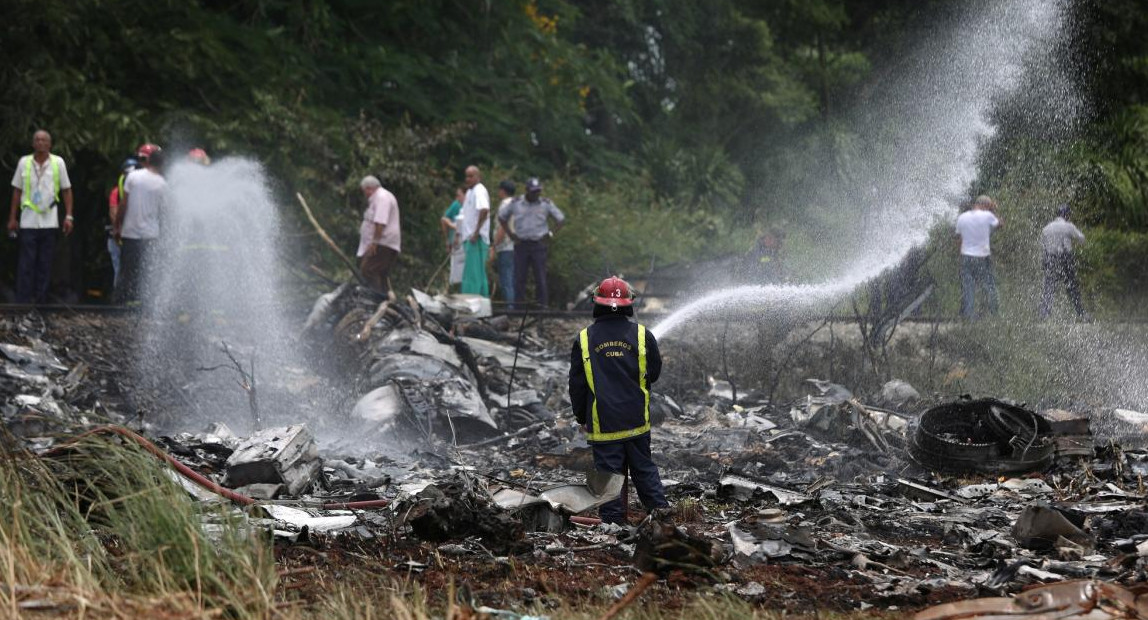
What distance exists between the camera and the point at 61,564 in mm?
5785

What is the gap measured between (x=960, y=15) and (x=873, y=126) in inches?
171

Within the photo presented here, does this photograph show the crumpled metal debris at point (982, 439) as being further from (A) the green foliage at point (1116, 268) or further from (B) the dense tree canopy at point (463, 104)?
(B) the dense tree canopy at point (463, 104)

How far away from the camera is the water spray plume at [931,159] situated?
1698 centimetres

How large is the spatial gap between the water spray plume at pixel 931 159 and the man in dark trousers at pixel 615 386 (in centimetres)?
684

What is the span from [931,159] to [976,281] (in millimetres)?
5536

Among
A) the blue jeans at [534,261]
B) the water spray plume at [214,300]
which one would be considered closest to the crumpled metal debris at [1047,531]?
the water spray plume at [214,300]

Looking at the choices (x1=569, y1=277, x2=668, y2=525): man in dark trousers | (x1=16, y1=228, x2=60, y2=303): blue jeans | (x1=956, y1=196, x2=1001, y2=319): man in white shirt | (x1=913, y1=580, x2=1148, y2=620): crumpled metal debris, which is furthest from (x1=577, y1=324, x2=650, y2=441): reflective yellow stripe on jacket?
(x1=956, y1=196, x2=1001, y2=319): man in white shirt

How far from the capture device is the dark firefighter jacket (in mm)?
8156

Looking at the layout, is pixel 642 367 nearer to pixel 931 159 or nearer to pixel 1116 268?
pixel 1116 268

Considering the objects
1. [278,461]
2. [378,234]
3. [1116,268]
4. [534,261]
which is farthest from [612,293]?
[1116,268]

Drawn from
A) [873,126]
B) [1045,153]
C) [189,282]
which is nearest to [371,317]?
[189,282]

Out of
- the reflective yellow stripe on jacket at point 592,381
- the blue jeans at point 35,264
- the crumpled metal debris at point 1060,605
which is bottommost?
the crumpled metal debris at point 1060,605

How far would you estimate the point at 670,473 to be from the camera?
10.8 metres

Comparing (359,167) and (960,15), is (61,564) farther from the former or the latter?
(960,15)
